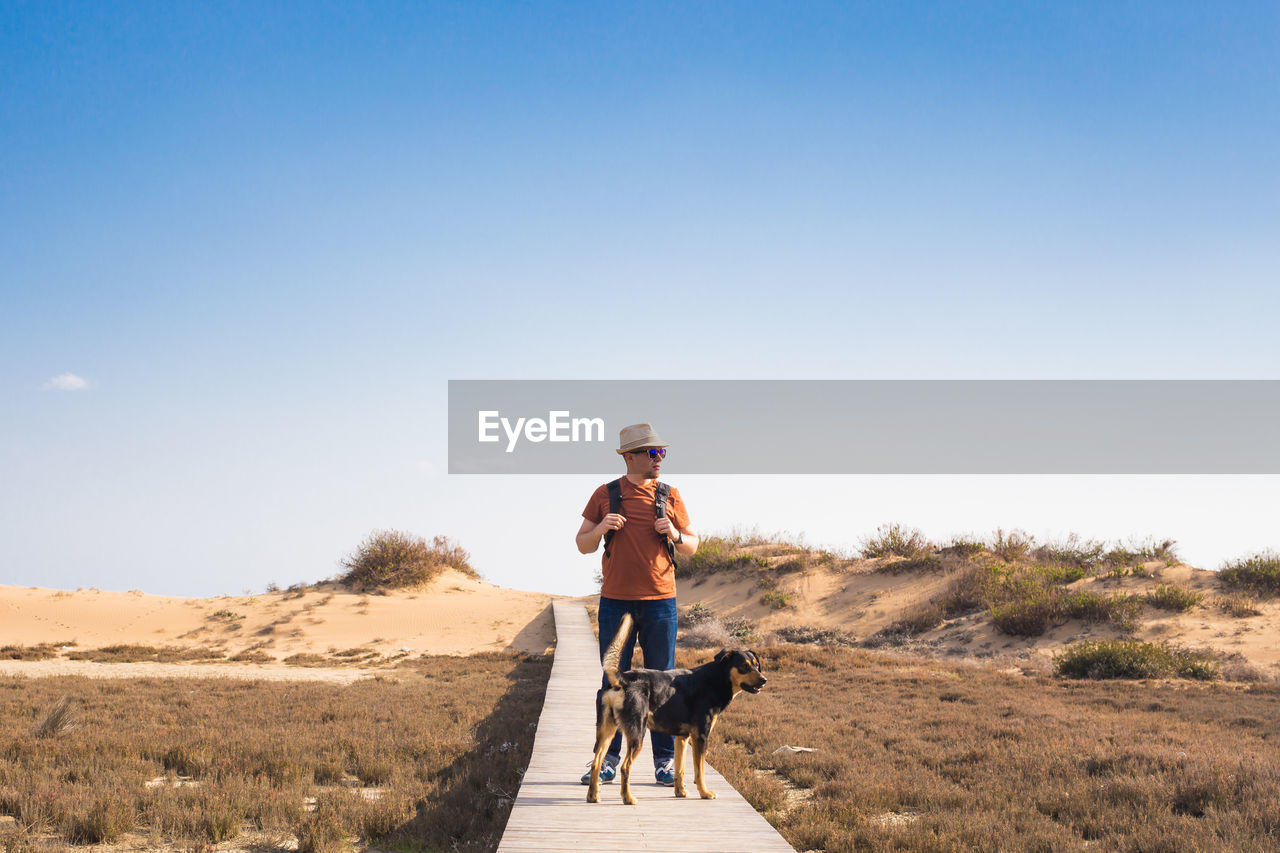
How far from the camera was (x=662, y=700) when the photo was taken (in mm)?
5699

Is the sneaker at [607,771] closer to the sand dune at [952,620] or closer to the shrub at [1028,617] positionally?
the sand dune at [952,620]

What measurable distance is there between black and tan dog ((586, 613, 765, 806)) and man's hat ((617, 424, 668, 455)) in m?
1.26

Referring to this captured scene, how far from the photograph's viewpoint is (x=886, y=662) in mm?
18984

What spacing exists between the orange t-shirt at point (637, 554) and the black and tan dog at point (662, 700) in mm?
229

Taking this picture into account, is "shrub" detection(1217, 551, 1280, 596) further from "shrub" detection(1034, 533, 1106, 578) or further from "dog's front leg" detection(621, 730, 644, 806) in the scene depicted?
"dog's front leg" detection(621, 730, 644, 806)

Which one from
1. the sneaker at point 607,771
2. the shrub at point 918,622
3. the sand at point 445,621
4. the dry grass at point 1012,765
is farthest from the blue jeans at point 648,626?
the shrub at point 918,622

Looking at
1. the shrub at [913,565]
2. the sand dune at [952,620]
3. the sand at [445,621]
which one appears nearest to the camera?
the sand dune at [952,620]

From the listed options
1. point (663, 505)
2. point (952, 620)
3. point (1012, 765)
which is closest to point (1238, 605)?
point (952, 620)

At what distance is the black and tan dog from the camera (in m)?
5.58

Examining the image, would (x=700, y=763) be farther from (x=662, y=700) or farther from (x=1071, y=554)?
(x=1071, y=554)

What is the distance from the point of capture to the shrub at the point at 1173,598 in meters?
20.7

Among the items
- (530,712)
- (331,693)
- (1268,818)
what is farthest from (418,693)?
(1268,818)

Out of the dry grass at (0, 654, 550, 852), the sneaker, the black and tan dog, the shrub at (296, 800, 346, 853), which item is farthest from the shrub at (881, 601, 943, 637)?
the shrub at (296, 800, 346, 853)

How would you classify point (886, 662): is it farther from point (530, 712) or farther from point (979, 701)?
point (530, 712)
